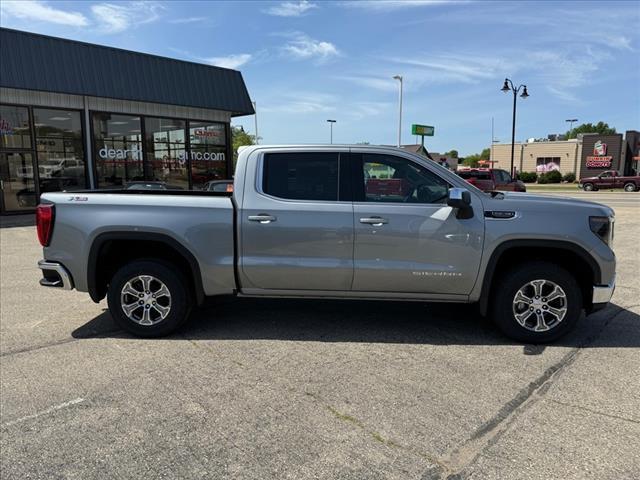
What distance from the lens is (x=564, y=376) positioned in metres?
Result: 3.94

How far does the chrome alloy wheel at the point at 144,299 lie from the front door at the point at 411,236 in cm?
190

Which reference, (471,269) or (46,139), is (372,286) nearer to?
(471,269)

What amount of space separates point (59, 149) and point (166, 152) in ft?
13.2

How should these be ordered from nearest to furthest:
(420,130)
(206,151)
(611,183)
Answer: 1. (206,151)
2. (611,183)
3. (420,130)

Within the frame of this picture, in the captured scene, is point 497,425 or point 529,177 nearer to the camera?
point 497,425

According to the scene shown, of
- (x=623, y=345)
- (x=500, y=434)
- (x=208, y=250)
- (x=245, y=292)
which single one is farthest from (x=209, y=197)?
(x=623, y=345)

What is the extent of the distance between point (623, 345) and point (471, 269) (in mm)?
1625

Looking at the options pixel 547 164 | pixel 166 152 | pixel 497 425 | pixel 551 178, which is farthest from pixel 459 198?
pixel 547 164

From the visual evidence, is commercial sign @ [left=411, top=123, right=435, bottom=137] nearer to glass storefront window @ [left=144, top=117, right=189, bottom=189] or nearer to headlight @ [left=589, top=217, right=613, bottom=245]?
glass storefront window @ [left=144, top=117, right=189, bottom=189]

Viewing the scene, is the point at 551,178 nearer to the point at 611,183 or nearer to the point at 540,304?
the point at 611,183

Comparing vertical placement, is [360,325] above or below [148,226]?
below

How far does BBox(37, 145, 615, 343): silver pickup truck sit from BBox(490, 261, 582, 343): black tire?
1 cm

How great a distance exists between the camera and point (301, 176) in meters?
4.78

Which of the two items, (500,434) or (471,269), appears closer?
(500,434)
